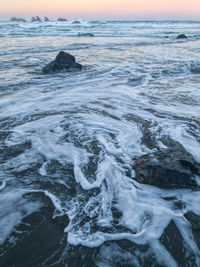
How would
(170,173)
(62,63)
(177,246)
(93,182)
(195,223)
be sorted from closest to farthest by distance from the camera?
(177,246) < (195,223) < (170,173) < (93,182) < (62,63)

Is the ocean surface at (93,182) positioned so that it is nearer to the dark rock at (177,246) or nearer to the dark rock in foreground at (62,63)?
the dark rock at (177,246)

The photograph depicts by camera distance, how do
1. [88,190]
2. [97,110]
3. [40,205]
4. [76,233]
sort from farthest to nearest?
[97,110], [88,190], [40,205], [76,233]

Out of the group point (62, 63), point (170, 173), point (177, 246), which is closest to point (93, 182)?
point (170, 173)

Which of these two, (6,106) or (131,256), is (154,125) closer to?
(131,256)

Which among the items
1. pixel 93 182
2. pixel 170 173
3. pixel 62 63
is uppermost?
pixel 170 173

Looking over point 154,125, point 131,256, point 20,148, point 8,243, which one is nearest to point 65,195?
point 8,243

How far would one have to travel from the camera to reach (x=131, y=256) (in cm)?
206

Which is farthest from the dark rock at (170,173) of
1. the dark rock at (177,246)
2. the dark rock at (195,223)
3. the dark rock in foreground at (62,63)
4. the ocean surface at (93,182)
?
the dark rock in foreground at (62,63)

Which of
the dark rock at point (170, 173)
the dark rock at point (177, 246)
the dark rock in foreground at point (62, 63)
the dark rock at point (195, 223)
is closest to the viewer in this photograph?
the dark rock at point (177, 246)

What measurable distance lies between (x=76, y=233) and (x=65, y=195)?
58 centimetres

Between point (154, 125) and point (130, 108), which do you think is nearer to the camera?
point (154, 125)

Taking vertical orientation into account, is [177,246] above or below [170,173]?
below

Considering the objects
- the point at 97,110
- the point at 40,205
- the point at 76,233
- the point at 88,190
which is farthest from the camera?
the point at 97,110

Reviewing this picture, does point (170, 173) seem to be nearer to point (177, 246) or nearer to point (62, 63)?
point (177, 246)
